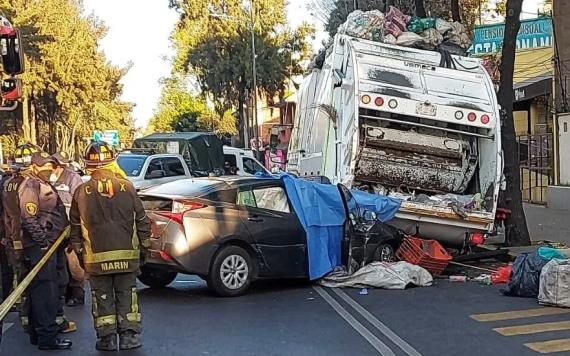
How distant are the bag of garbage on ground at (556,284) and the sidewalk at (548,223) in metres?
5.18

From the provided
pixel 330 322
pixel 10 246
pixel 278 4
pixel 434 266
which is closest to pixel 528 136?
pixel 434 266

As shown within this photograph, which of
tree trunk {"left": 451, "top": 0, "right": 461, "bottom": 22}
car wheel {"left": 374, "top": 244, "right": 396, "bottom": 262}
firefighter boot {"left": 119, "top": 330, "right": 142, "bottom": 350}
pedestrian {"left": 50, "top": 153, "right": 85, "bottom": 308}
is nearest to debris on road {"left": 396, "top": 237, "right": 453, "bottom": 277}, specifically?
car wheel {"left": 374, "top": 244, "right": 396, "bottom": 262}

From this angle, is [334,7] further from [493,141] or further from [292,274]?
[292,274]

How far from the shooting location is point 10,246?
716 cm

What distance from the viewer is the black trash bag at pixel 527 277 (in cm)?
913

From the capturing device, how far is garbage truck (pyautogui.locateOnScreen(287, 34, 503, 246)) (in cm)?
1132

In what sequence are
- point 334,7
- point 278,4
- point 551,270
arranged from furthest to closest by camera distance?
point 278,4, point 334,7, point 551,270

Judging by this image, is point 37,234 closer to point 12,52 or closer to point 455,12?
point 12,52

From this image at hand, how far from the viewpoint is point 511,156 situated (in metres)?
13.3

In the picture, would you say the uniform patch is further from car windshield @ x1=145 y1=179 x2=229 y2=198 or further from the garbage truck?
the garbage truck

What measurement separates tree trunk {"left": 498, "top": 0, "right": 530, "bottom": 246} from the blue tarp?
145 inches

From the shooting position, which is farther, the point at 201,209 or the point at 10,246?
the point at 201,209

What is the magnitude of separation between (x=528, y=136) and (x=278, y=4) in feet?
89.1

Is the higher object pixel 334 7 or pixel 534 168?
pixel 334 7
